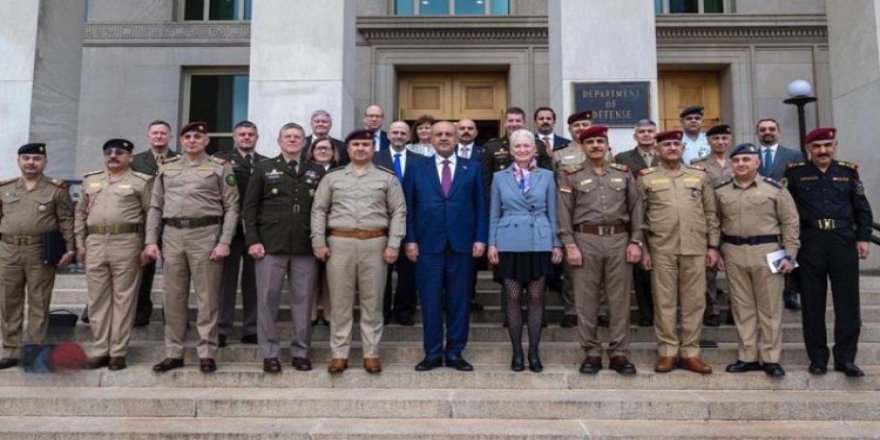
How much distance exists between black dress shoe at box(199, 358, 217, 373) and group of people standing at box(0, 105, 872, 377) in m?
0.02

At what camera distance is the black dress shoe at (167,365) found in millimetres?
5336

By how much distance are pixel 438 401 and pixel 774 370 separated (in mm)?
2873

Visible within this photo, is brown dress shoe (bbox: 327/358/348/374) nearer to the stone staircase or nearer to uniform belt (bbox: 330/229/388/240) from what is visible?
the stone staircase

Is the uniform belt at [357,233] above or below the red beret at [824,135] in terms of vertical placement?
below

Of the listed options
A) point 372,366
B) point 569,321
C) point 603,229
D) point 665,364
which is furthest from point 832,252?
point 372,366

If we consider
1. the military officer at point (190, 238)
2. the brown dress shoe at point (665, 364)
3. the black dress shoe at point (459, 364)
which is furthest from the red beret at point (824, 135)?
the military officer at point (190, 238)

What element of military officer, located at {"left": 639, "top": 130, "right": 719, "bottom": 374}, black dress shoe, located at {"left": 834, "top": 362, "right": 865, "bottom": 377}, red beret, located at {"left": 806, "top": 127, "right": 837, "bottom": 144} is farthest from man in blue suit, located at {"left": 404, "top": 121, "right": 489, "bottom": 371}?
black dress shoe, located at {"left": 834, "top": 362, "right": 865, "bottom": 377}

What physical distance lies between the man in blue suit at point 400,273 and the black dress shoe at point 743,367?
3.00m

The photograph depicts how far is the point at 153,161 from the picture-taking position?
650 cm

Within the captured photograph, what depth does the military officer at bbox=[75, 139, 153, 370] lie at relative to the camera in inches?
217

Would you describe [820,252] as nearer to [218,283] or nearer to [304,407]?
[304,407]

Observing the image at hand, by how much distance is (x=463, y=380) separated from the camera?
5281 mm

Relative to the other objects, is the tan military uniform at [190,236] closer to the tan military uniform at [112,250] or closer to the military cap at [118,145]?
the tan military uniform at [112,250]

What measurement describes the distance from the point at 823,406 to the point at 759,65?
31.8 feet
